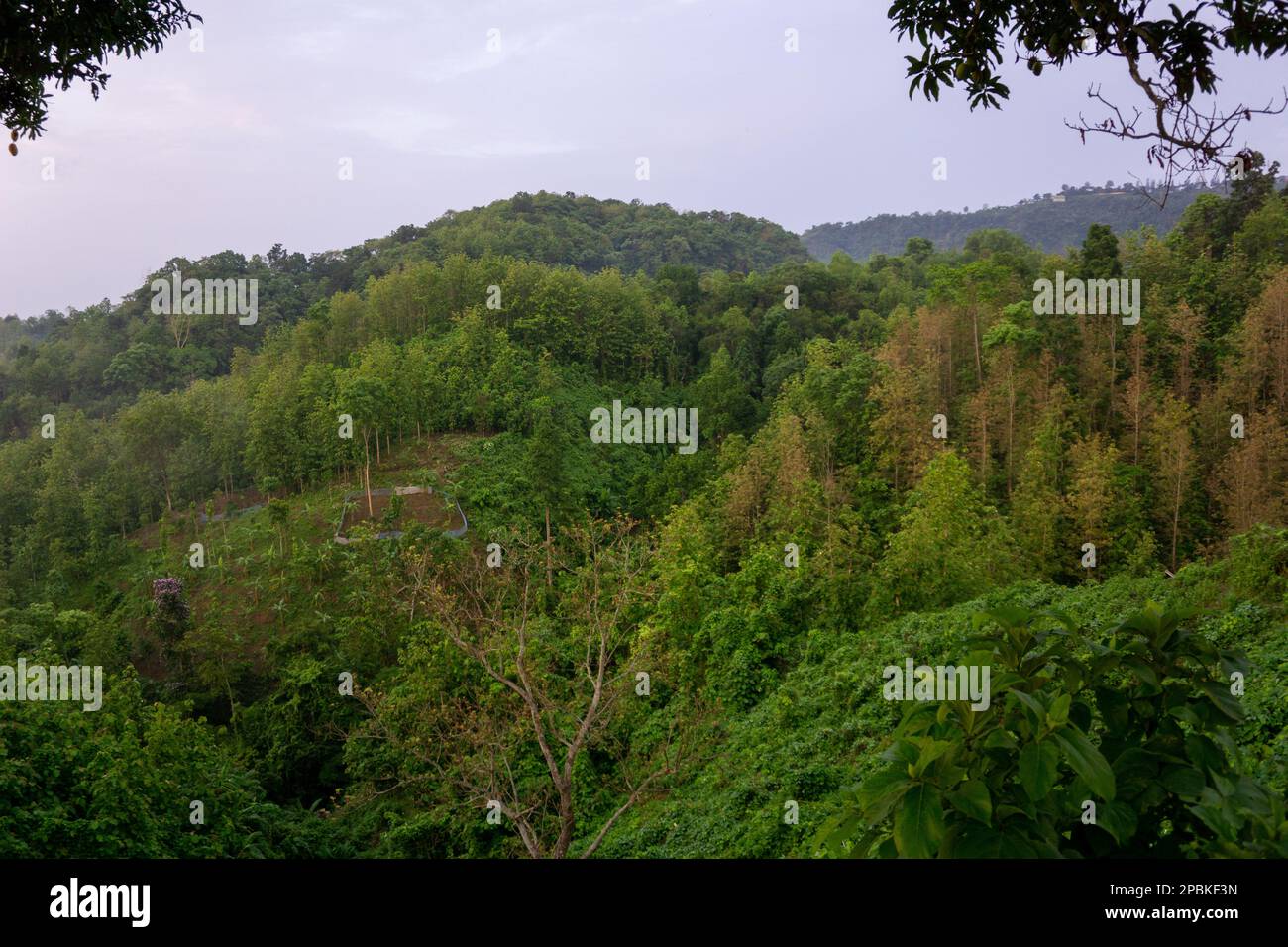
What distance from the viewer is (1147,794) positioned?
1228mm

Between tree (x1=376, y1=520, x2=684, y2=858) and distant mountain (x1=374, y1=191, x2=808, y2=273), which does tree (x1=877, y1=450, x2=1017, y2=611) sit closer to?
tree (x1=376, y1=520, x2=684, y2=858)

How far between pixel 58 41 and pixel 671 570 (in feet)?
36.3

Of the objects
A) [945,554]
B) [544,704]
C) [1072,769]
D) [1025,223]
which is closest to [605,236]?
[1025,223]

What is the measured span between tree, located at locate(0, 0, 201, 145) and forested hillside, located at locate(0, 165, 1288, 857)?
349cm

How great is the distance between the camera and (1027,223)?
130 ft

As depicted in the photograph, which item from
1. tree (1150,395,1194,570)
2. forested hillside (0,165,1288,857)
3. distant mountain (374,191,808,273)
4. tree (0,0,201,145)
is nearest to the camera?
forested hillside (0,165,1288,857)

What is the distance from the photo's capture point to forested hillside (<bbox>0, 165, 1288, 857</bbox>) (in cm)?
134

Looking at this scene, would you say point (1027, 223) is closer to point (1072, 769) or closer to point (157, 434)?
point (157, 434)

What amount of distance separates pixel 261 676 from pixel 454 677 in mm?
4838

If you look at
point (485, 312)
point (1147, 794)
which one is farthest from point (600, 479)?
point (1147, 794)

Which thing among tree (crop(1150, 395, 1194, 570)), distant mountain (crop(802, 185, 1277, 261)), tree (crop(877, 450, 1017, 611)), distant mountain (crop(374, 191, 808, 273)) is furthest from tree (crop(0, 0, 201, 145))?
distant mountain (crop(374, 191, 808, 273))

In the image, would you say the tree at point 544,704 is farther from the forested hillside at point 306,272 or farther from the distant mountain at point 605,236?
the distant mountain at point 605,236

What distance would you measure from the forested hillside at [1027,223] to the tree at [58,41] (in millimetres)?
15155
